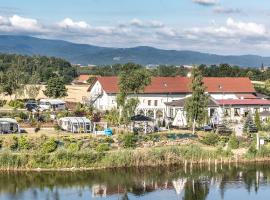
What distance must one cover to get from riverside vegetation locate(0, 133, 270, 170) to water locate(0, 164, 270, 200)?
681 millimetres

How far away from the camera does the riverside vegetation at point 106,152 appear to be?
1248 inches

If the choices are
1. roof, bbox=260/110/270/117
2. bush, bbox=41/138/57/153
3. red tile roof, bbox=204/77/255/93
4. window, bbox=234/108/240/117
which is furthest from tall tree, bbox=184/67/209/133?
red tile roof, bbox=204/77/255/93

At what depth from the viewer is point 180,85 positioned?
58062 millimetres

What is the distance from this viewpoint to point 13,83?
60094 millimetres

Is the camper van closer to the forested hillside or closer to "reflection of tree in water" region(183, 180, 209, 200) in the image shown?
"reflection of tree in water" region(183, 180, 209, 200)

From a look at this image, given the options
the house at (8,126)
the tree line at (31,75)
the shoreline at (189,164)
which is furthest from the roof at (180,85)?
the shoreline at (189,164)

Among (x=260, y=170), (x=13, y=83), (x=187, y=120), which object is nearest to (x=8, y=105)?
(x=13, y=83)

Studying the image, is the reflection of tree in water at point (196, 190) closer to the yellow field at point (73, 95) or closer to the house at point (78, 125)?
the house at point (78, 125)

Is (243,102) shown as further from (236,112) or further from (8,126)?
(8,126)

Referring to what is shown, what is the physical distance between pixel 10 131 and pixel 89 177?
36.8 feet

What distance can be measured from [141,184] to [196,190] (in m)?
2.95

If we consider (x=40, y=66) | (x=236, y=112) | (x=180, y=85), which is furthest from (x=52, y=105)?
(x=40, y=66)

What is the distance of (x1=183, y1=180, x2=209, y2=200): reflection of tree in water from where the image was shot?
28369 millimetres

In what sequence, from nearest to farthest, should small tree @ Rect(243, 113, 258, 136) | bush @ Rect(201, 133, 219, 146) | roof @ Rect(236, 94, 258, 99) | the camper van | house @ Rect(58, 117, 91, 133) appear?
bush @ Rect(201, 133, 219, 146), house @ Rect(58, 117, 91, 133), small tree @ Rect(243, 113, 258, 136), the camper van, roof @ Rect(236, 94, 258, 99)
